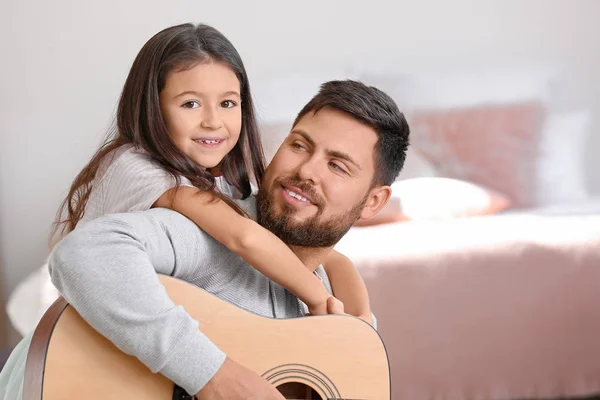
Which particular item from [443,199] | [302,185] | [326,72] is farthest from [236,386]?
[326,72]

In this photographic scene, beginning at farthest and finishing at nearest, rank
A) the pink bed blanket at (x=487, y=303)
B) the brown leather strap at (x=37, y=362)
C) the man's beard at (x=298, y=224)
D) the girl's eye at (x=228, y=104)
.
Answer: the pink bed blanket at (x=487, y=303) → the girl's eye at (x=228, y=104) → the man's beard at (x=298, y=224) → the brown leather strap at (x=37, y=362)

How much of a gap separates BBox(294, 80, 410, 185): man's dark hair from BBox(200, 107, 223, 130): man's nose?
0.62 ft

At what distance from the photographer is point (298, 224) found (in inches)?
57.9

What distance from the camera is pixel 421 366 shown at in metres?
2.84

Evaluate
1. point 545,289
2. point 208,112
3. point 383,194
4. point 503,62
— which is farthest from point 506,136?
point 208,112

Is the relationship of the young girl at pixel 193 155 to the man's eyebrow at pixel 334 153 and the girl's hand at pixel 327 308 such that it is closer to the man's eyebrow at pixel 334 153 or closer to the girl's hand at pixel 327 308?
the girl's hand at pixel 327 308

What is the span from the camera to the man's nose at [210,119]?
1.51 m

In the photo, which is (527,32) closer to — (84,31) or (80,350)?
(84,31)

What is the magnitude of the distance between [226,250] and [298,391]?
10.7 inches

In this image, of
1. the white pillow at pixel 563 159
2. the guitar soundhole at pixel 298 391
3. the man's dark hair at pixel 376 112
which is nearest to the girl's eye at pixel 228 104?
the man's dark hair at pixel 376 112

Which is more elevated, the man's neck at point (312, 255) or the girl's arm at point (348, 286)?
the man's neck at point (312, 255)

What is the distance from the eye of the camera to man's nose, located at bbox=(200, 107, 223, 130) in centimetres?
151

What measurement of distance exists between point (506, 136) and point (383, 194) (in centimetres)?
171

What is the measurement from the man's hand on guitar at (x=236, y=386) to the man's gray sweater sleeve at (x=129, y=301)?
2cm
